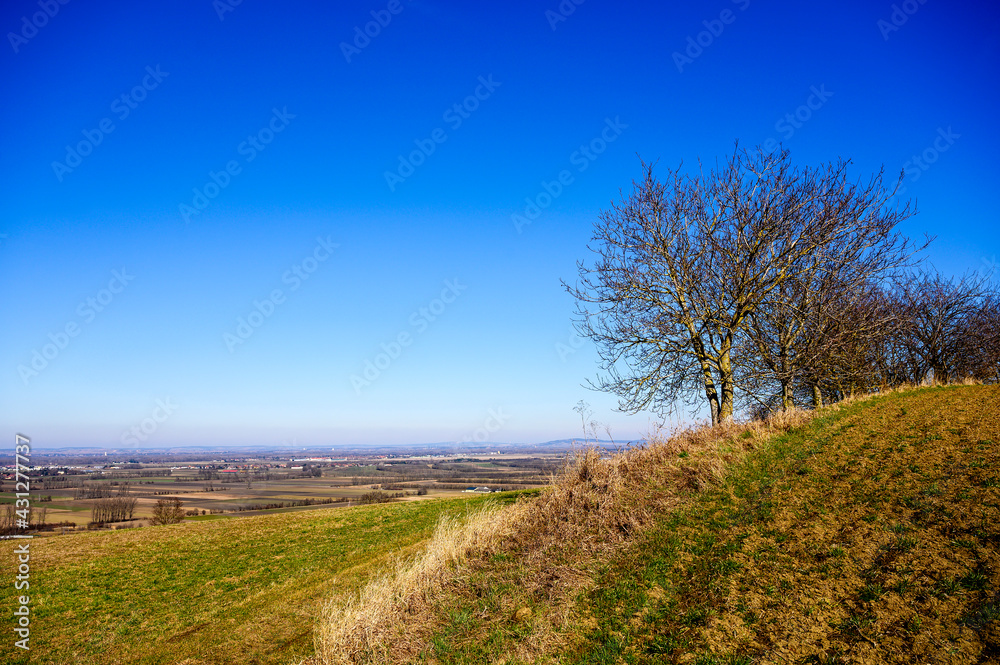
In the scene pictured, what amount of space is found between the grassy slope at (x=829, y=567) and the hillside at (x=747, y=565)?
0.02 meters

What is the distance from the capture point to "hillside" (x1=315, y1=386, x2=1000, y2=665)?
4488 millimetres

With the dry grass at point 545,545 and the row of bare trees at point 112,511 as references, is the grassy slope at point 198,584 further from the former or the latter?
the row of bare trees at point 112,511

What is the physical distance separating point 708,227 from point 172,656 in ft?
57.7

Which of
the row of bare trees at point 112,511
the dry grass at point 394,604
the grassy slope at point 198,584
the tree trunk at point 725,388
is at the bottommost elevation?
the row of bare trees at point 112,511

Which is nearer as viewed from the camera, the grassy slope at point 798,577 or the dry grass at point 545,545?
the grassy slope at point 798,577

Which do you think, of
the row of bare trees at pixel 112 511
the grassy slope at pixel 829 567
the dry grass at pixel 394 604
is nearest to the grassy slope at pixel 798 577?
the grassy slope at pixel 829 567

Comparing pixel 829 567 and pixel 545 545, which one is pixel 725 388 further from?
pixel 829 567

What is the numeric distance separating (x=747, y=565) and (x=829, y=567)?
2.83 ft

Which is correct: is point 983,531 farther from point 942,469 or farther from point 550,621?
point 550,621

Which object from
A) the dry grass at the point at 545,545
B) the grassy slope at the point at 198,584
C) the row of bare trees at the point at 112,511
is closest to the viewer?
the dry grass at the point at 545,545

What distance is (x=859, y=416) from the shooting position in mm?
10945

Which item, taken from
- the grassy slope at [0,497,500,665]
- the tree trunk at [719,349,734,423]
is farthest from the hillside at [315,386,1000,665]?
the tree trunk at [719,349,734,423]

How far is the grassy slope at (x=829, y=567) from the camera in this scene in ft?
14.1

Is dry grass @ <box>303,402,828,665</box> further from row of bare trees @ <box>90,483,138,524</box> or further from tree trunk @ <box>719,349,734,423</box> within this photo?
row of bare trees @ <box>90,483,138,524</box>
